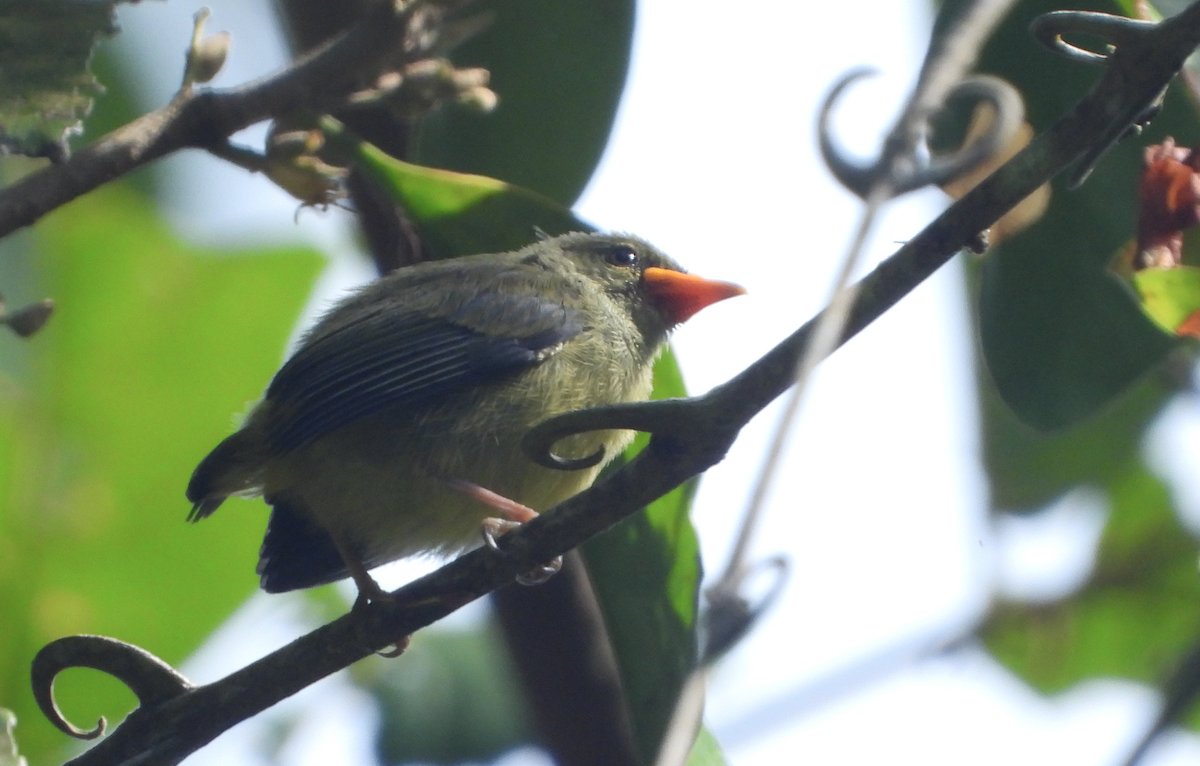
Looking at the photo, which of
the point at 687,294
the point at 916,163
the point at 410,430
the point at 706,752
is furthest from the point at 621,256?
the point at 916,163

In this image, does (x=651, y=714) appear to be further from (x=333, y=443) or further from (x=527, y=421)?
(x=333, y=443)

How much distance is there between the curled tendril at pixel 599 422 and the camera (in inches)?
65.1

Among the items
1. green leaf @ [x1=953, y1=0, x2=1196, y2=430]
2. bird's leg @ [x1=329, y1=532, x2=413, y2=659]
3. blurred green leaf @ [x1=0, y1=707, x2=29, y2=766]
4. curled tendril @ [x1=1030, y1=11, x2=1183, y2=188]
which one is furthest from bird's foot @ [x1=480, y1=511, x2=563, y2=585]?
curled tendril @ [x1=1030, y1=11, x2=1183, y2=188]

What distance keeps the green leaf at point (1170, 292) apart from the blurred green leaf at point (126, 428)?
8.46 ft

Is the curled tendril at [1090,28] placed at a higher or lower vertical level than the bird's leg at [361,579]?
higher

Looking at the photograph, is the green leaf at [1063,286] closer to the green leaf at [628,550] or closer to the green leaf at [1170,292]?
the green leaf at [1170,292]

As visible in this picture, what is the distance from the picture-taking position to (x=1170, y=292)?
219 centimetres

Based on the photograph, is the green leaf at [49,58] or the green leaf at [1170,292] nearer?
the green leaf at [1170,292]

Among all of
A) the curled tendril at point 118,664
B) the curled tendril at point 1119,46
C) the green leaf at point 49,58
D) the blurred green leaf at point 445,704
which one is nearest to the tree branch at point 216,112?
the green leaf at point 49,58

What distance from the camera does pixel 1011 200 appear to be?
1.45m

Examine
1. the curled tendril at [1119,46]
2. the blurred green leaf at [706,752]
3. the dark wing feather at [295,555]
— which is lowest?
the dark wing feather at [295,555]

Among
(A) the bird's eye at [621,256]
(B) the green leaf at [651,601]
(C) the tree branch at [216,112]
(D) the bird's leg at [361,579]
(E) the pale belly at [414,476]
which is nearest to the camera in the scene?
(C) the tree branch at [216,112]

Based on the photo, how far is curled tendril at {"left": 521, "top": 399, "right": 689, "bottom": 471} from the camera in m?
1.65

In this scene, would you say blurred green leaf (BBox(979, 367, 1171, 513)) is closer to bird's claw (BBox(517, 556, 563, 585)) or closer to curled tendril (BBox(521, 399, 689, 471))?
bird's claw (BBox(517, 556, 563, 585))
